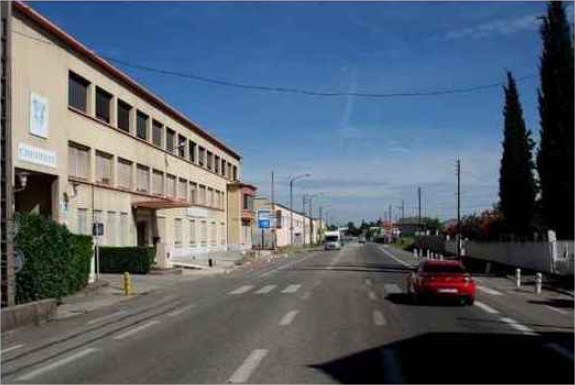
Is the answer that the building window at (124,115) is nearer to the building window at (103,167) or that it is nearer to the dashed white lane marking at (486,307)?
the building window at (103,167)

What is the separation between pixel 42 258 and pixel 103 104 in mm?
22764

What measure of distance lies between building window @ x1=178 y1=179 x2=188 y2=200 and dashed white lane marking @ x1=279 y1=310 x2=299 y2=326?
46.0 m

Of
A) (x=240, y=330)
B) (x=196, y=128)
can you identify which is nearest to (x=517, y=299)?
(x=240, y=330)

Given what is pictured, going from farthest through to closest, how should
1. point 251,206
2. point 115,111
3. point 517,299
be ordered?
point 251,206
point 115,111
point 517,299

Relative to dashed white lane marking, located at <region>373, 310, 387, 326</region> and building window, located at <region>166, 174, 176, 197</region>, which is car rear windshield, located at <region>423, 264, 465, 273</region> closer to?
dashed white lane marking, located at <region>373, 310, 387, 326</region>

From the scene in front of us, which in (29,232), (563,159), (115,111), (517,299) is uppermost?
(115,111)

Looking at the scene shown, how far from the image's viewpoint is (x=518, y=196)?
51.9 metres

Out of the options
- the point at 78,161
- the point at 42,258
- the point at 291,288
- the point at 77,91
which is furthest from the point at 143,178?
the point at 42,258

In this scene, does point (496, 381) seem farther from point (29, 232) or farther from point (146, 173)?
point (146, 173)

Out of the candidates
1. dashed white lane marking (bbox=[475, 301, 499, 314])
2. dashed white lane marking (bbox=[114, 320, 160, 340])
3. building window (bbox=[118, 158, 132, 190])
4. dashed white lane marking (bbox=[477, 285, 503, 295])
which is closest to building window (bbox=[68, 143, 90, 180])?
building window (bbox=[118, 158, 132, 190])

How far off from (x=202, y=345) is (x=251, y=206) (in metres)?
89.9

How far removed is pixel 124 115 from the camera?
51.1 m

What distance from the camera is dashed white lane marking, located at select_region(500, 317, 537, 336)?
55.4 ft

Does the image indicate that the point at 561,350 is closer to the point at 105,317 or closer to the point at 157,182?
the point at 105,317
